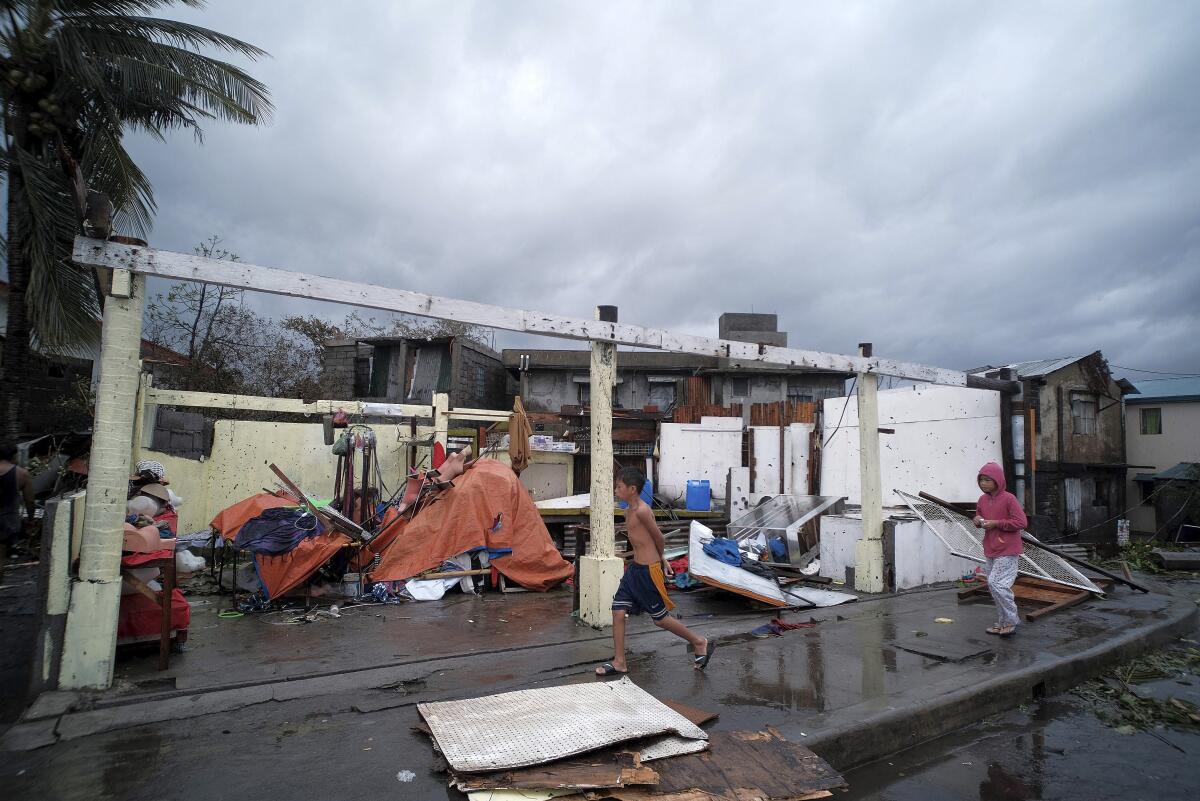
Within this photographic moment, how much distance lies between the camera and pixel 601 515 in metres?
6.51

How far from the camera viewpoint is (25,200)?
28.0ft

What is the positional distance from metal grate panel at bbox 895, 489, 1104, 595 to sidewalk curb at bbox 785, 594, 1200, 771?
1.55 m

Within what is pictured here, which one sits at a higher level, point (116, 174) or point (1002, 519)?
point (116, 174)

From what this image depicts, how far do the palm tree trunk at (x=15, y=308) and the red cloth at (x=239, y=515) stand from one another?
138 inches

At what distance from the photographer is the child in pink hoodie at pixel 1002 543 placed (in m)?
6.52

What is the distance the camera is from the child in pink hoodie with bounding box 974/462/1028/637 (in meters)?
6.52

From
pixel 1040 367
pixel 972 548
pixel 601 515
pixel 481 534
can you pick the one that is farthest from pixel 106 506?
pixel 1040 367

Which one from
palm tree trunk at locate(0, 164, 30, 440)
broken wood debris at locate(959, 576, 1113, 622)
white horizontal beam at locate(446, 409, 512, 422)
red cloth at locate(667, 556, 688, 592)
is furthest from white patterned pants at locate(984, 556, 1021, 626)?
palm tree trunk at locate(0, 164, 30, 440)

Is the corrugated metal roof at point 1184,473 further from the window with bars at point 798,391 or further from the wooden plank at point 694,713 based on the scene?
the wooden plank at point 694,713

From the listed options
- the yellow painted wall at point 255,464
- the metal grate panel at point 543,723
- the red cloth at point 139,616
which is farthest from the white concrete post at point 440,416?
the metal grate panel at point 543,723

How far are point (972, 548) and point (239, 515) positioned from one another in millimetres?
9654

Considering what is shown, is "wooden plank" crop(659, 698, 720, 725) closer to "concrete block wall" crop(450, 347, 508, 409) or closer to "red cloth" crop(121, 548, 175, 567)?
"red cloth" crop(121, 548, 175, 567)

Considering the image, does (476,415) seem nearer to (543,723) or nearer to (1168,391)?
(543,723)

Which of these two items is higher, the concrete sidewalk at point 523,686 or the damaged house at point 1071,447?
the damaged house at point 1071,447
